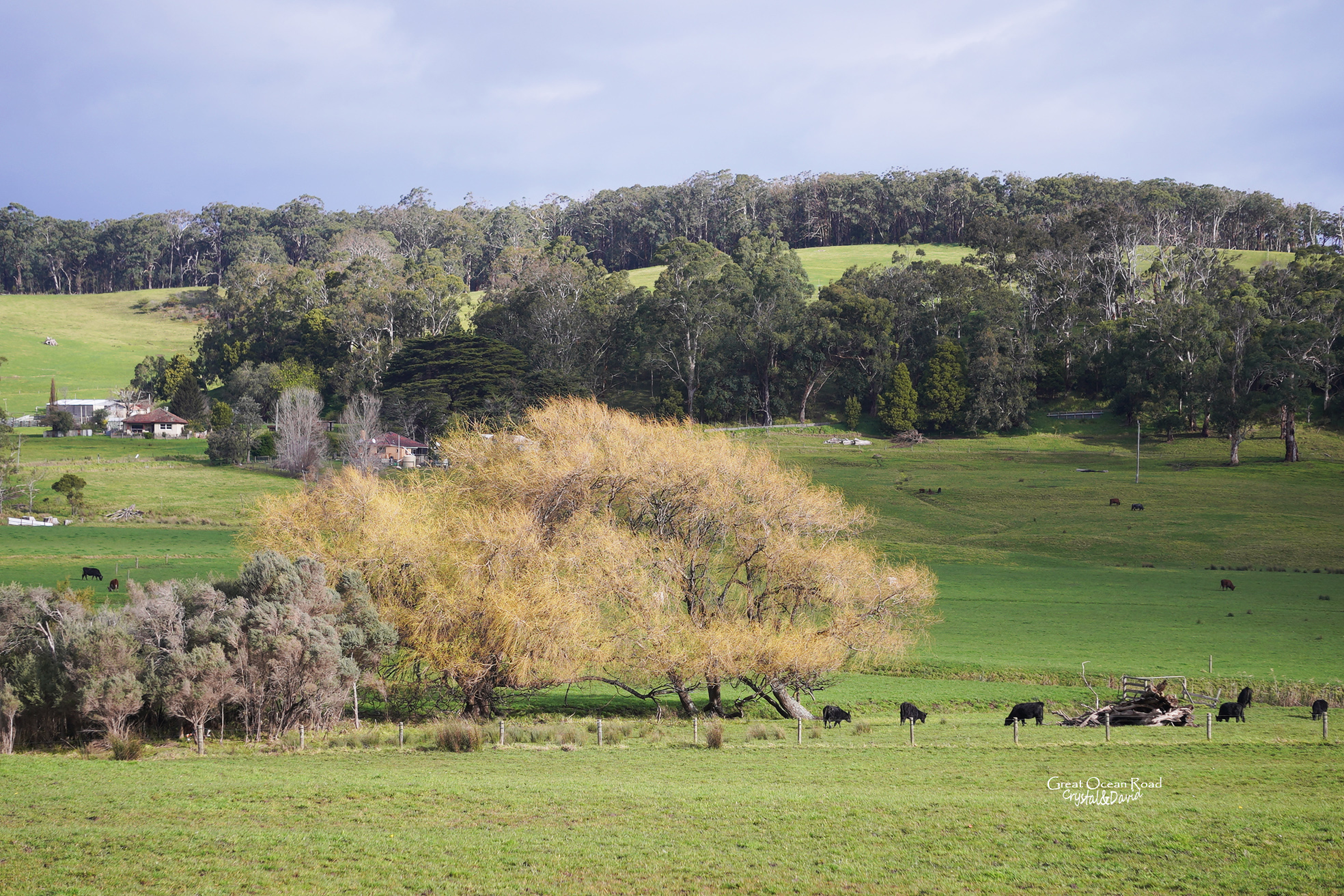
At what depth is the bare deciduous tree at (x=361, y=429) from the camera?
8244 centimetres

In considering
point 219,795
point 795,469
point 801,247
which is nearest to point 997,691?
point 795,469

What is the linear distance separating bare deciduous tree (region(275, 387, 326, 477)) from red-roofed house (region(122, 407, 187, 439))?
2164cm

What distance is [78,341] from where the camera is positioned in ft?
511

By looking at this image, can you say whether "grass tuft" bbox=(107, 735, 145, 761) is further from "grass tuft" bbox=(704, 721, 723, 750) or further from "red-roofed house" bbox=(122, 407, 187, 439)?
"red-roofed house" bbox=(122, 407, 187, 439)

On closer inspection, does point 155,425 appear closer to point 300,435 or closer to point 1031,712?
point 300,435

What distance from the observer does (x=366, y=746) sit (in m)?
23.4

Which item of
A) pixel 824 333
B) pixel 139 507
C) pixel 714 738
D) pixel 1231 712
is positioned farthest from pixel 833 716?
pixel 824 333

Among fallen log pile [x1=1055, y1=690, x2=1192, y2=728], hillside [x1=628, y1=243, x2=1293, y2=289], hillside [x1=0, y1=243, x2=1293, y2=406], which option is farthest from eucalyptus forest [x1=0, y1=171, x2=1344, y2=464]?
fallen log pile [x1=1055, y1=690, x2=1192, y2=728]

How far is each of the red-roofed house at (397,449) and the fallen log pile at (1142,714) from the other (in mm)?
70410

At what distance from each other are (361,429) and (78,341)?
93.3 meters

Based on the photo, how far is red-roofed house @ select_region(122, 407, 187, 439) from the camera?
4250 inches

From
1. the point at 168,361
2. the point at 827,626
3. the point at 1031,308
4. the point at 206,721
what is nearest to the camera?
the point at 206,721

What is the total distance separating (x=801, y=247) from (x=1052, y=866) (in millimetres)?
175409

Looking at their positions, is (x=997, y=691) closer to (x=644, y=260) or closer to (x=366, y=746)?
(x=366, y=746)
